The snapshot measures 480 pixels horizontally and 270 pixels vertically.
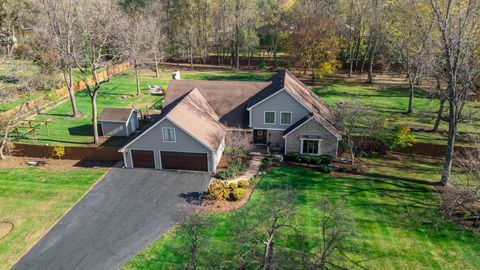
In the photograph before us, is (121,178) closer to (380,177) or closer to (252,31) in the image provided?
(380,177)

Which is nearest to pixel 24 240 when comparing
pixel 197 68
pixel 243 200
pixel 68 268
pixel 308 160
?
pixel 68 268

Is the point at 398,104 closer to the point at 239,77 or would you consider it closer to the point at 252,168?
the point at 239,77

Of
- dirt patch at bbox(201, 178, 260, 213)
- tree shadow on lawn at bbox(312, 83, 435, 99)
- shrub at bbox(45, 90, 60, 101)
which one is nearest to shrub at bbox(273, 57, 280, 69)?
tree shadow on lawn at bbox(312, 83, 435, 99)

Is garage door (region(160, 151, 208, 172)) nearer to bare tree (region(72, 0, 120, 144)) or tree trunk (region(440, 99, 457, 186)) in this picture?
→ bare tree (region(72, 0, 120, 144))

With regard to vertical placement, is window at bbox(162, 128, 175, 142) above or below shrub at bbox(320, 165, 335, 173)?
above

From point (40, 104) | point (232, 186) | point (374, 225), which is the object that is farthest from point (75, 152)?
point (374, 225)

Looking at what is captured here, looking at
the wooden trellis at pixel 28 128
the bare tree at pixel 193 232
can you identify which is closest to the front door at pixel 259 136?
the bare tree at pixel 193 232
